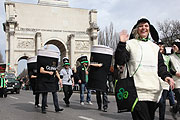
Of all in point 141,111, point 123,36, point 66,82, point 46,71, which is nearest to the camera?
point 141,111

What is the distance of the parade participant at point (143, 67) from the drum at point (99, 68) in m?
4.94

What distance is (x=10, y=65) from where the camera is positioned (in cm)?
4597

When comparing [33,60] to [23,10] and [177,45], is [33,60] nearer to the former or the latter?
[177,45]

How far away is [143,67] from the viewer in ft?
11.9

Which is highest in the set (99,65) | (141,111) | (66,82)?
(99,65)

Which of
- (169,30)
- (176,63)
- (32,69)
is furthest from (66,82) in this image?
(169,30)

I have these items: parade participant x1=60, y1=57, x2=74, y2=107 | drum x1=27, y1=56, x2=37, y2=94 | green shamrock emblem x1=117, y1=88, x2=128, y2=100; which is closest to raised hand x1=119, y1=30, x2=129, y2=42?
green shamrock emblem x1=117, y1=88, x2=128, y2=100

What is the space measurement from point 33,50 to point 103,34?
56.2ft

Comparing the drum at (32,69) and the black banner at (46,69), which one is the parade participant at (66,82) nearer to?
the drum at (32,69)

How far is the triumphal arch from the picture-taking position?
47344mm

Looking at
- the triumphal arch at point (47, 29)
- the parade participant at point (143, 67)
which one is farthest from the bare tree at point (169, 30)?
the parade participant at point (143, 67)

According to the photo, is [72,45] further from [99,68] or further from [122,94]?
[122,94]

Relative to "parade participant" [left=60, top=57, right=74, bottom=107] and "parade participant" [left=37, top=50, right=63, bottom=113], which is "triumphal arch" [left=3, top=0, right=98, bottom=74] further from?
"parade participant" [left=37, top=50, right=63, bottom=113]

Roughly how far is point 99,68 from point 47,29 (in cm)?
4228
